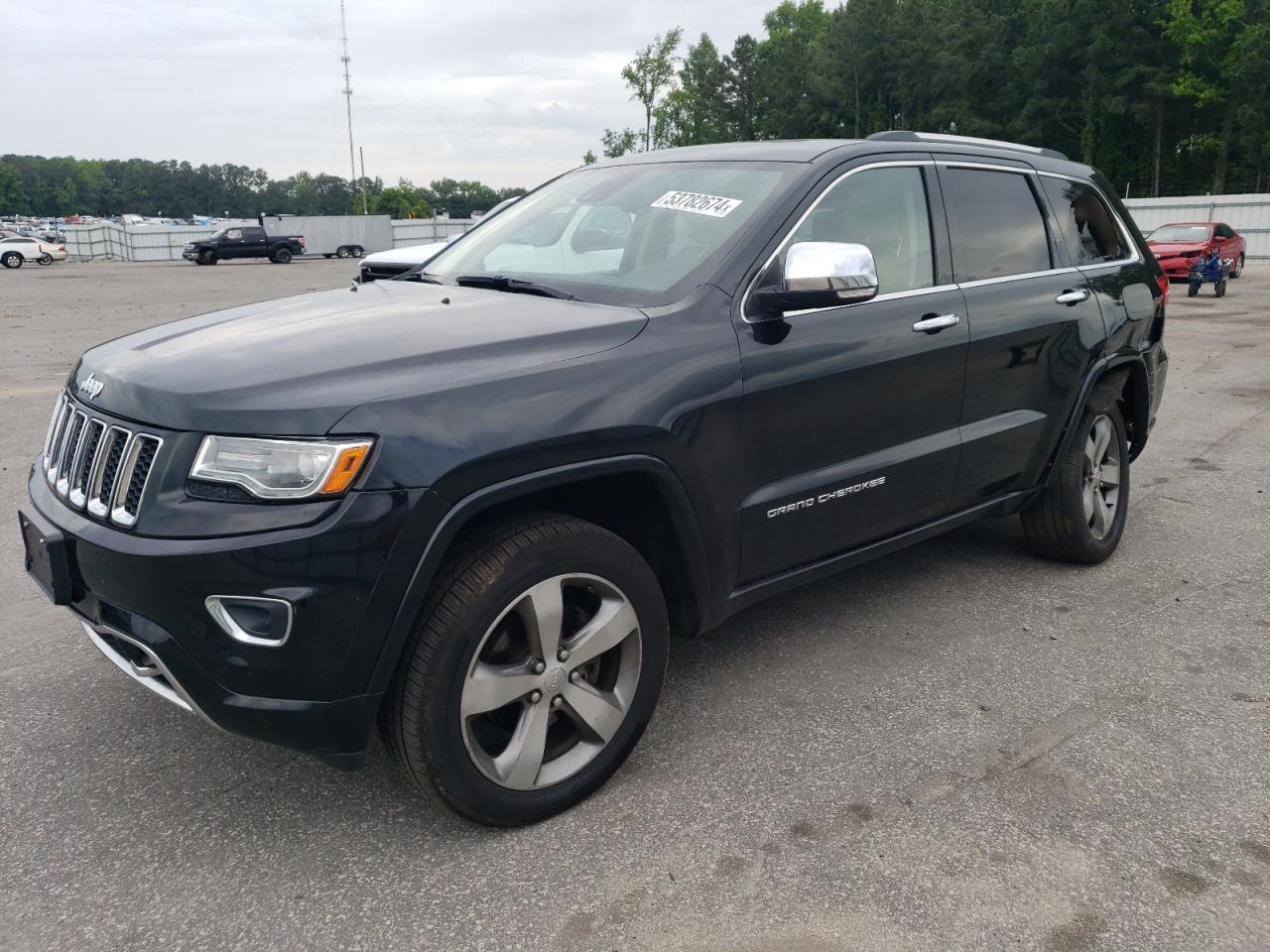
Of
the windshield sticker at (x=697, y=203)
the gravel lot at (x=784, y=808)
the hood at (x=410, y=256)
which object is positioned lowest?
the gravel lot at (x=784, y=808)

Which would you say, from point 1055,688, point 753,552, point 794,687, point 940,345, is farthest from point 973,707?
point 940,345

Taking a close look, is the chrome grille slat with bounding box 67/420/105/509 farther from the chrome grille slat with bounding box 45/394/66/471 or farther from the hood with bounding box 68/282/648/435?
the chrome grille slat with bounding box 45/394/66/471

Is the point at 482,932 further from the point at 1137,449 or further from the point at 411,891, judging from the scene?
A: the point at 1137,449

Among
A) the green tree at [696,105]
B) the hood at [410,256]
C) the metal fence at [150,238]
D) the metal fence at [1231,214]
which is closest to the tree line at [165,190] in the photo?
the green tree at [696,105]

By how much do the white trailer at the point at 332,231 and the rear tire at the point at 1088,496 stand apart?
46.0 metres

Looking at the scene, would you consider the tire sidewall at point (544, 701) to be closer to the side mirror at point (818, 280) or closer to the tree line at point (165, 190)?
the side mirror at point (818, 280)

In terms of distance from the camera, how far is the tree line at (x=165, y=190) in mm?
135863

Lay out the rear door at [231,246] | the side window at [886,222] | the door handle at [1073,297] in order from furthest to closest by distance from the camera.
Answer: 1. the rear door at [231,246]
2. the door handle at [1073,297]
3. the side window at [886,222]

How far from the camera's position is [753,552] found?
3.13 metres

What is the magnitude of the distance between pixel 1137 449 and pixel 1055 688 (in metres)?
2.01

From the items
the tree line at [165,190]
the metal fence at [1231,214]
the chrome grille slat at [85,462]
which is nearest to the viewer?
the chrome grille slat at [85,462]

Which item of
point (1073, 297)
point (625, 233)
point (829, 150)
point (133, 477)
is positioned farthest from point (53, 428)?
point (1073, 297)

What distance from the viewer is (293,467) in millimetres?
2279

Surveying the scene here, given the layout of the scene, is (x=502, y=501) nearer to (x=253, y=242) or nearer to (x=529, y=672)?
(x=529, y=672)
